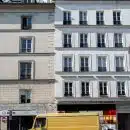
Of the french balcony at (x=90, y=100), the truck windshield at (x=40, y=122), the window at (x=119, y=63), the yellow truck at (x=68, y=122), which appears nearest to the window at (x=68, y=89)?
the french balcony at (x=90, y=100)

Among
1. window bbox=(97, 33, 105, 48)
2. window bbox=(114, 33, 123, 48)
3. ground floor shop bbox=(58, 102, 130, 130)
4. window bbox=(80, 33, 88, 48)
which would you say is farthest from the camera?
window bbox=(114, 33, 123, 48)

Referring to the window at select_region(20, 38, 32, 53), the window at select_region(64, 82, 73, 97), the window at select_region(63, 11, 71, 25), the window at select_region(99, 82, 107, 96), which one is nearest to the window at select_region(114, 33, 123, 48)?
the window at select_region(99, 82, 107, 96)

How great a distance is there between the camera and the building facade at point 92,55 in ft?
157

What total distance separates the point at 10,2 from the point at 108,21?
12101 millimetres

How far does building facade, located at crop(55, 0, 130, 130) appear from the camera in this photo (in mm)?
47719

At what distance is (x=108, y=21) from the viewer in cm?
4956

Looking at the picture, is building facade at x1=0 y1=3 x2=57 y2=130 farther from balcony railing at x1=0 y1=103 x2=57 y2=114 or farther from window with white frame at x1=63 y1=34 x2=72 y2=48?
window with white frame at x1=63 y1=34 x2=72 y2=48

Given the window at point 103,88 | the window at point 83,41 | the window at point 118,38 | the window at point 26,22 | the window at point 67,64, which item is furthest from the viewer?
the window at point 26,22

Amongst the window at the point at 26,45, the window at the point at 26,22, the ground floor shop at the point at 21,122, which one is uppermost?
the window at the point at 26,22

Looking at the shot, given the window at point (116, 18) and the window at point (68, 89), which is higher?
the window at point (116, 18)

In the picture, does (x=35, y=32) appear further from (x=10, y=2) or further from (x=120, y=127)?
(x=120, y=127)

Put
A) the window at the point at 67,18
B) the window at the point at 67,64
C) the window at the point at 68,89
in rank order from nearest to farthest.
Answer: the window at the point at 68,89 → the window at the point at 67,64 → the window at the point at 67,18

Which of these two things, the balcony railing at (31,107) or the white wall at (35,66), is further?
the white wall at (35,66)

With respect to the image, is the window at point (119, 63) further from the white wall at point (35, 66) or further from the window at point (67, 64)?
the white wall at point (35, 66)
